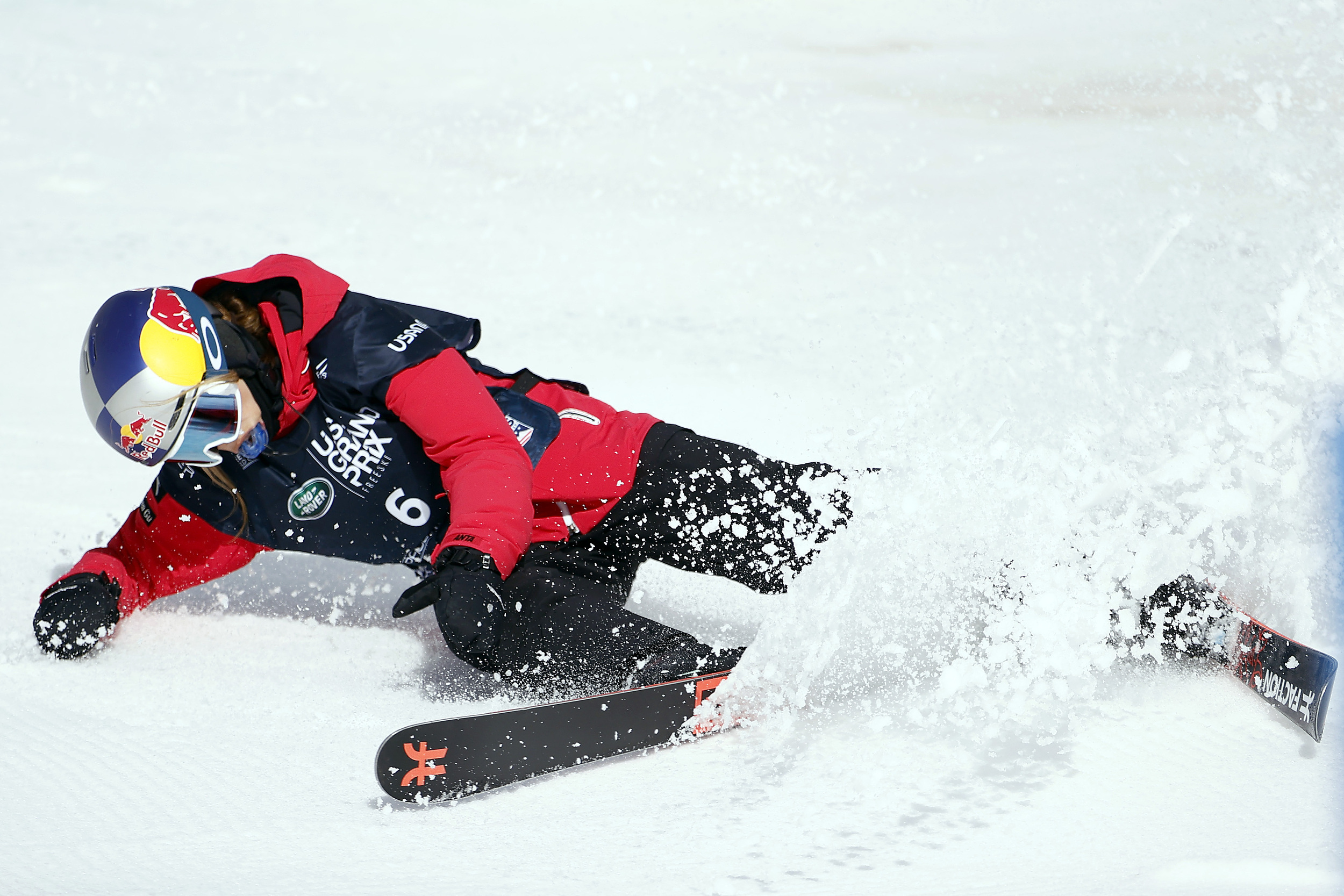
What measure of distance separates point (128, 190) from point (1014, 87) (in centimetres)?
885

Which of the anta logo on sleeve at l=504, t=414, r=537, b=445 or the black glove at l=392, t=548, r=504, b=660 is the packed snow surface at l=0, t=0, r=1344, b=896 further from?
the anta logo on sleeve at l=504, t=414, r=537, b=445

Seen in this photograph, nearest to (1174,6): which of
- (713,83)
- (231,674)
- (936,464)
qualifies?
(713,83)

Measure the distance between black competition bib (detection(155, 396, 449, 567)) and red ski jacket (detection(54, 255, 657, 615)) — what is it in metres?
0.06

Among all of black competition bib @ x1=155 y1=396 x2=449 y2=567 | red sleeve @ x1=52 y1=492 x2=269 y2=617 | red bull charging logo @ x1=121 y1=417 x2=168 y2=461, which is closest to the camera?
red bull charging logo @ x1=121 y1=417 x2=168 y2=461

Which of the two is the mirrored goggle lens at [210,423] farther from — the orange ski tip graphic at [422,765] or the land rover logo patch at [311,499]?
the orange ski tip graphic at [422,765]

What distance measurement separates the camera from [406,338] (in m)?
2.47

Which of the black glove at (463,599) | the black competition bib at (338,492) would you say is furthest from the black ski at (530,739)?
the black competition bib at (338,492)

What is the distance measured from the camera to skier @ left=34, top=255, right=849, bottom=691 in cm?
231

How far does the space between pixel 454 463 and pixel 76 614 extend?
1.12 meters

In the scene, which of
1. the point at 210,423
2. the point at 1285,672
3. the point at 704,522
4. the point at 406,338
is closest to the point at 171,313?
the point at 210,423

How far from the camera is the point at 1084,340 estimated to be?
590 centimetres

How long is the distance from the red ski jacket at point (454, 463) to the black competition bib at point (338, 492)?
0.06 m

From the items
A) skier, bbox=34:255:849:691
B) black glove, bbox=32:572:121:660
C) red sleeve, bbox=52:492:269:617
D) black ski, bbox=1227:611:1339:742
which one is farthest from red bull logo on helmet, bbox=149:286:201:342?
black ski, bbox=1227:611:1339:742

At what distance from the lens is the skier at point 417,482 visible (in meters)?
2.31
